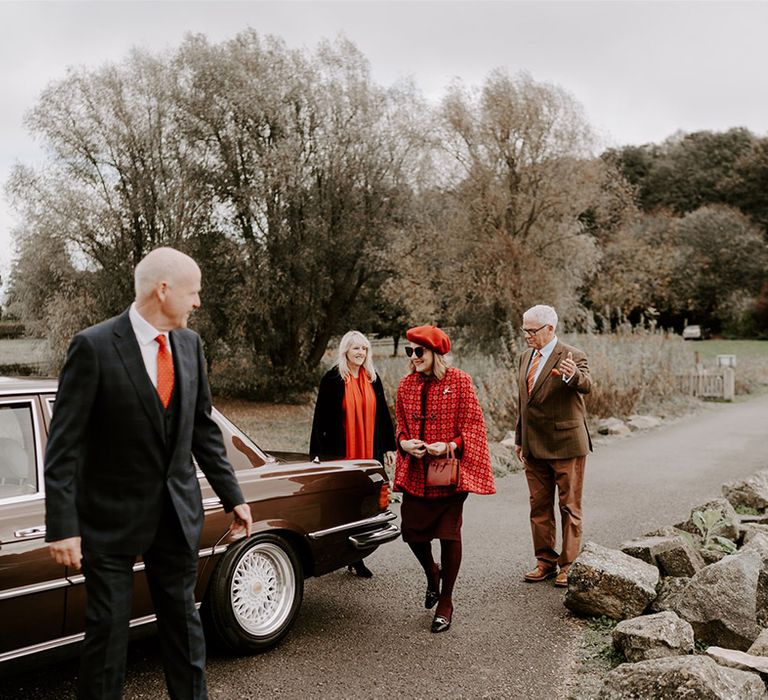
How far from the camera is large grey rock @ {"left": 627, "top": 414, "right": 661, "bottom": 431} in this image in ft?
52.1

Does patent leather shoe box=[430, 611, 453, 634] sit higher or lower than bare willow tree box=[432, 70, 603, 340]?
lower

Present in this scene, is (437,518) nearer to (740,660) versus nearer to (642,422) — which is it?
(740,660)

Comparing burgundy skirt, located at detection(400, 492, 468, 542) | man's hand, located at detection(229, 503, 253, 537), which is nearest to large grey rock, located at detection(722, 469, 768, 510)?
burgundy skirt, located at detection(400, 492, 468, 542)

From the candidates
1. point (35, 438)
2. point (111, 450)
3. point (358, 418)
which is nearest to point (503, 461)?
point (358, 418)

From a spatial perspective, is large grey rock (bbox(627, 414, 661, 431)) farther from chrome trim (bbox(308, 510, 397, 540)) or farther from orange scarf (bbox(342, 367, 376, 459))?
chrome trim (bbox(308, 510, 397, 540))

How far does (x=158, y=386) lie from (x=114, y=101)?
2252 cm

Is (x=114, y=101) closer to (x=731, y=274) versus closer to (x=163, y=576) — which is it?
(x=163, y=576)

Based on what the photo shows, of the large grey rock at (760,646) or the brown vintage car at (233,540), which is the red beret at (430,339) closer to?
the brown vintage car at (233,540)

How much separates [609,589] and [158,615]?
3.25 m

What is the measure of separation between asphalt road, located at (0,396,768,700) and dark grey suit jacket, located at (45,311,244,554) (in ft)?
3.91

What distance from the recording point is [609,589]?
17.8ft

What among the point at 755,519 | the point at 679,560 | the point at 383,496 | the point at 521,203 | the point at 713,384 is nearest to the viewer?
the point at 383,496

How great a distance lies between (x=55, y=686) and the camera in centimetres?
436

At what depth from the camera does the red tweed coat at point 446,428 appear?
207 inches
